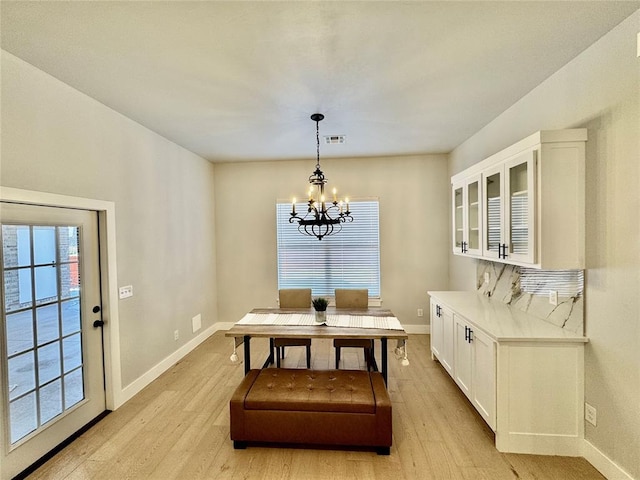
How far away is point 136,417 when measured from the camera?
274 cm

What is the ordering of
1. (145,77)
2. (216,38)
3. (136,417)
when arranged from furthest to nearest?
(136,417) < (145,77) < (216,38)

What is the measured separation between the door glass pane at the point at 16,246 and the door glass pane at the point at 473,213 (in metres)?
3.93

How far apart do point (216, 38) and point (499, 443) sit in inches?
139

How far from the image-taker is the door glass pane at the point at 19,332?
6.72 ft

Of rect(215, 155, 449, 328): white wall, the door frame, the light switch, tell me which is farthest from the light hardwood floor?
rect(215, 155, 449, 328): white wall

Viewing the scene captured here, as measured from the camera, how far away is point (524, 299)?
2.78 metres

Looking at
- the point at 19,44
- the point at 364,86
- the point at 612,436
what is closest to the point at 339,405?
the point at 612,436

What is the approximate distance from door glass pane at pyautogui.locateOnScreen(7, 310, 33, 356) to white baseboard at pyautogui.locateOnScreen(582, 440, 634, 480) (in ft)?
13.6

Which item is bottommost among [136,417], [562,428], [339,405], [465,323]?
[136,417]

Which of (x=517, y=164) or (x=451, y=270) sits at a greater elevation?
(x=517, y=164)

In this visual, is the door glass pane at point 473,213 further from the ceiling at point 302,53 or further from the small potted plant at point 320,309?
the small potted plant at point 320,309

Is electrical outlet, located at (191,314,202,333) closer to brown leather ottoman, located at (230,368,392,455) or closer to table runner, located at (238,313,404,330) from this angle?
table runner, located at (238,313,404,330)

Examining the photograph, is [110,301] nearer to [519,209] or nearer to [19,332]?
[19,332]

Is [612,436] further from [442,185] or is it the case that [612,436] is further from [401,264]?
[442,185]
